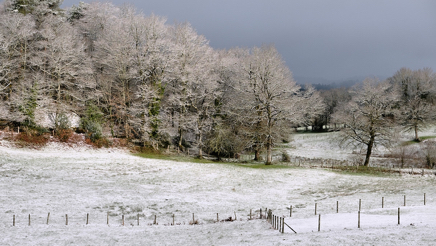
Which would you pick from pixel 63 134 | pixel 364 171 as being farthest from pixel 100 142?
pixel 364 171

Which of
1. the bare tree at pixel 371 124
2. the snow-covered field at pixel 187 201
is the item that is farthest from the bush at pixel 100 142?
the bare tree at pixel 371 124

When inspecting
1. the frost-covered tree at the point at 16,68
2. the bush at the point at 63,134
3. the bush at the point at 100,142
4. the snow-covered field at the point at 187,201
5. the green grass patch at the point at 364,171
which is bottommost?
the snow-covered field at the point at 187,201

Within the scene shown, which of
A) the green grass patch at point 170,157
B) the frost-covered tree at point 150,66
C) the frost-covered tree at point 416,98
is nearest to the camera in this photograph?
the green grass patch at point 170,157

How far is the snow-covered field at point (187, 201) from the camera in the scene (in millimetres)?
14180

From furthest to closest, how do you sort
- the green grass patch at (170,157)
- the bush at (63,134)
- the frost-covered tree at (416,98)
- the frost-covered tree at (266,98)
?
1. the frost-covered tree at (416,98)
2. the green grass patch at (170,157)
3. the frost-covered tree at (266,98)
4. the bush at (63,134)

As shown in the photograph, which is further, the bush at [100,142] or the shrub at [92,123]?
the shrub at [92,123]

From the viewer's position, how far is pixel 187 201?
22875mm

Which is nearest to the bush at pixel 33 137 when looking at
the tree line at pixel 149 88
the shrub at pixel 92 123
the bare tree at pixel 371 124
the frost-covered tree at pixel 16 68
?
the tree line at pixel 149 88

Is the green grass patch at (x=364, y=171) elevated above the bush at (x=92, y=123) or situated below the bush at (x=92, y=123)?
below

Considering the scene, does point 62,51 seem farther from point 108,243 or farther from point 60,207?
point 108,243

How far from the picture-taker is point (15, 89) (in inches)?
1746

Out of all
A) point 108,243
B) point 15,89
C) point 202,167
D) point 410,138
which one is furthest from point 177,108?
point 410,138

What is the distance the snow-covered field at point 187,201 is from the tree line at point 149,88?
7783 millimetres

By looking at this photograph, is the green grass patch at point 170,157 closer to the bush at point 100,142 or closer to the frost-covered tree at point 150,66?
the frost-covered tree at point 150,66
